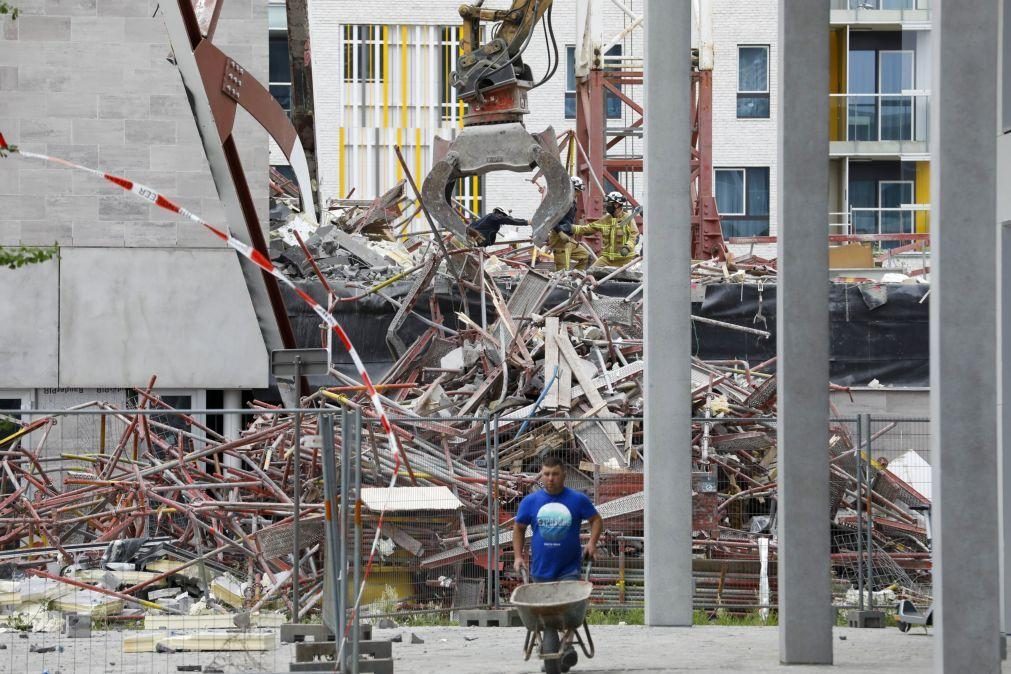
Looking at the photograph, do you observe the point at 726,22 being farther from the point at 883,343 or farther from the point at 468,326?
the point at 468,326

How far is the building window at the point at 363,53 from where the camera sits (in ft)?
181

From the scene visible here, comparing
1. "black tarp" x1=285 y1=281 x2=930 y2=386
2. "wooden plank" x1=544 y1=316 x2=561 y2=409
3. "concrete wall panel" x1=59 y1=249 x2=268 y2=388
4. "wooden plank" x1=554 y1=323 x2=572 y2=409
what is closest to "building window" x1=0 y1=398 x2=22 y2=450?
"concrete wall panel" x1=59 y1=249 x2=268 y2=388

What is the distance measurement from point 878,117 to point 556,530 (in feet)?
148

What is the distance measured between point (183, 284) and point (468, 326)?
4.04 meters

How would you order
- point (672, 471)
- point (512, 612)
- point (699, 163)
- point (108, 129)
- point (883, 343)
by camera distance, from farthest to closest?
point (699, 163) < point (883, 343) < point (108, 129) < point (512, 612) < point (672, 471)

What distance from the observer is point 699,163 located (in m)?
40.2

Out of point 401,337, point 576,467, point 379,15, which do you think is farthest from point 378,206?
point 379,15

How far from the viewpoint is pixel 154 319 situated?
74.6 feet

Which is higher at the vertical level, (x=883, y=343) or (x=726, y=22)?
(x=726, y=22)

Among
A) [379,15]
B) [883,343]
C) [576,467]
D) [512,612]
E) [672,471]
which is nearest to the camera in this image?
[672,471]

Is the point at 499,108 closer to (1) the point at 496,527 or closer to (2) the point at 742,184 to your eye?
(1) the point at 496,527

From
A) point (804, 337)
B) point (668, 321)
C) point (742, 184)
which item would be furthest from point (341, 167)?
point (804, 337)

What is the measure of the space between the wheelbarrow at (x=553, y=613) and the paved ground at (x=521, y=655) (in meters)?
0.60

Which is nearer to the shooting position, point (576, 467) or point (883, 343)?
point (576, 467)
